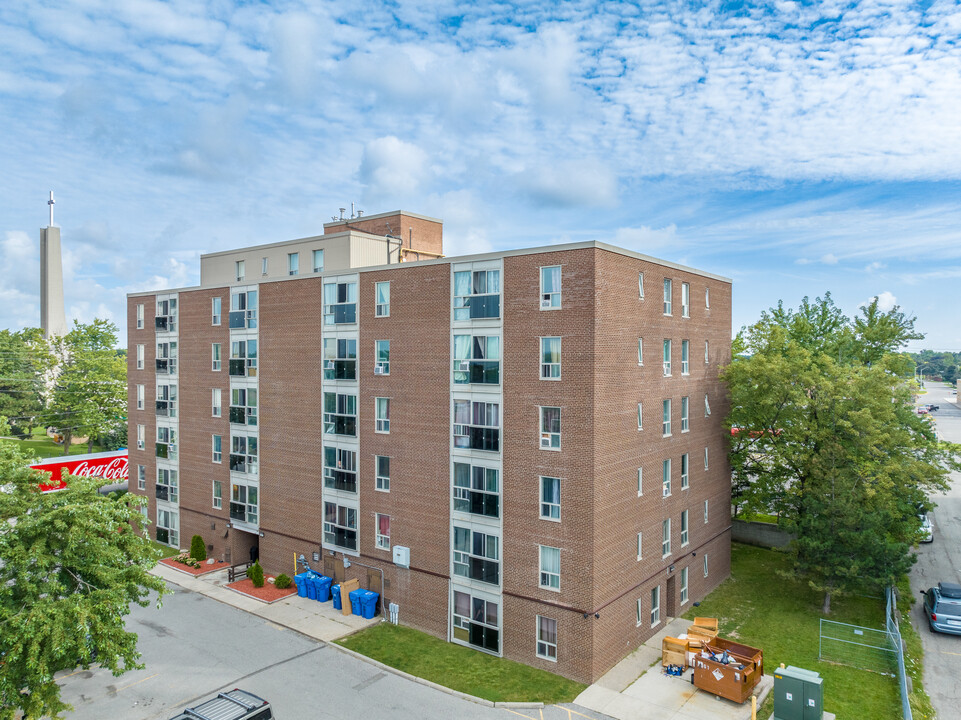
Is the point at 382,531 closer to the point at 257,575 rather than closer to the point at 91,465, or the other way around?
the point at 257,575

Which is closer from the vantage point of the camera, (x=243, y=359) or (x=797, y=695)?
(x=797, y=695)

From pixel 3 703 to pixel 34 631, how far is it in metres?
2.33

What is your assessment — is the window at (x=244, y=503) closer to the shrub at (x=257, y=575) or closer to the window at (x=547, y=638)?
the shrub at (x=257, y=575)

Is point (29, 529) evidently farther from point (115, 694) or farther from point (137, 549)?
point (115, 694)

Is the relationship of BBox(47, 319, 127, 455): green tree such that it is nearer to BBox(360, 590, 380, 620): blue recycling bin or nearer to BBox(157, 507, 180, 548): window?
BBox(157, 507, 180, 548): window

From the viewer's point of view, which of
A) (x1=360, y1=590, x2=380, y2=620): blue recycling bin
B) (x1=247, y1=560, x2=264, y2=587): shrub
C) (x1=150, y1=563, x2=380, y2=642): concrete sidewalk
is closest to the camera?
(x1=150, y1=563, x2=380, y2=642): concrete sidewalk

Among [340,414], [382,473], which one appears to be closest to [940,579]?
[382,473]

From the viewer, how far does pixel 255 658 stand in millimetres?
21812

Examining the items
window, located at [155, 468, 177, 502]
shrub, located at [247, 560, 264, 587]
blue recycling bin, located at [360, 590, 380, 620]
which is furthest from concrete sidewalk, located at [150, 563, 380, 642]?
window, located at [155, 468, 177, 502]

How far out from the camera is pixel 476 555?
22406 millimetres

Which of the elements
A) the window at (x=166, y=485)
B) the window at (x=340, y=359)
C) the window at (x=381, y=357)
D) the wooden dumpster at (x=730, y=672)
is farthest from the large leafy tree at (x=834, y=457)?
the window at (x=166, y=485)

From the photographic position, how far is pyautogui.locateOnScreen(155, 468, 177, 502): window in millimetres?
34469

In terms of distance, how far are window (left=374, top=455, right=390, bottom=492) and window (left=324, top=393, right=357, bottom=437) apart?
1647 millimetres

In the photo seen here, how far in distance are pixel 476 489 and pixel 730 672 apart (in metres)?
9.50
